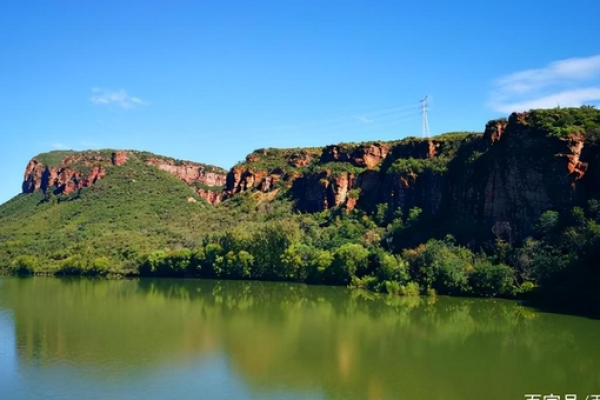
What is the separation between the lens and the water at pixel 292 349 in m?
24.8

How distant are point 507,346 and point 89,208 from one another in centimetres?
10531

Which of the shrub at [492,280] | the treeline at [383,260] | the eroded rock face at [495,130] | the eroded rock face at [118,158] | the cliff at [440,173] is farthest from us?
the eroded rock face at [118,158]

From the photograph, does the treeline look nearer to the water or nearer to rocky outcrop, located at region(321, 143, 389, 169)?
the water

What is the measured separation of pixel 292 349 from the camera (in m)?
33.0

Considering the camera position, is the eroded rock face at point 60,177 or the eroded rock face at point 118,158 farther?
the eroded rock face at point 118,158

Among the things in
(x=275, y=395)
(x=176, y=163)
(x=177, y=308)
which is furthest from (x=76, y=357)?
(x=176, y=163)

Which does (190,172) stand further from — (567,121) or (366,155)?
(567,121)

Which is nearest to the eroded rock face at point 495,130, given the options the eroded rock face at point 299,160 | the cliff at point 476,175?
the cliff at point 476,175

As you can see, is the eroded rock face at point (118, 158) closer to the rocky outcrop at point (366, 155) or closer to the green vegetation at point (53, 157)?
the green vegetation at point (53, 157)

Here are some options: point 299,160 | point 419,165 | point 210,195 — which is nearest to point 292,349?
point 419,165

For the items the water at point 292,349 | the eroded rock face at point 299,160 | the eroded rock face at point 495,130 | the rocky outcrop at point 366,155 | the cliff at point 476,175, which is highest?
the eroded rock face at point 299,160

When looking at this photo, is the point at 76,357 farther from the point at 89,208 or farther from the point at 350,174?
the point at 89,208

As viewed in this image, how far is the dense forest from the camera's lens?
55531 mm

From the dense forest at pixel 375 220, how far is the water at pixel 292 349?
20.4 feet
